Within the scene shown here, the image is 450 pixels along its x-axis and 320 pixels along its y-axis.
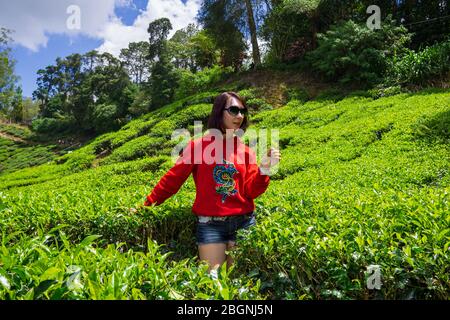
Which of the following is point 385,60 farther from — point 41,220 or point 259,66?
point 41,220

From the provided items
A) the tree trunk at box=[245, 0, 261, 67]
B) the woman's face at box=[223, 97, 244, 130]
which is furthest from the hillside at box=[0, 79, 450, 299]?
the tree trunk at box=[245, 0, 261, 67]

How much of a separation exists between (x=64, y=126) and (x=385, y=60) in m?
39.8

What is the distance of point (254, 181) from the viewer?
9.16ft

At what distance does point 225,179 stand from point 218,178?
0.17 ft

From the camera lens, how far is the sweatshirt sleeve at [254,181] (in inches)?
109

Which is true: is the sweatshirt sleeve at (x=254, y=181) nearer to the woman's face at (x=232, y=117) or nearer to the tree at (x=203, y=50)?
the woman's face at (x=232, y=117)

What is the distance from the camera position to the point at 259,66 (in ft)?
61.2

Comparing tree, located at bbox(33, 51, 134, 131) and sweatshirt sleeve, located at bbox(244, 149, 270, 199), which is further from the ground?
tree, located at bbox(33, 51, 134, 131)

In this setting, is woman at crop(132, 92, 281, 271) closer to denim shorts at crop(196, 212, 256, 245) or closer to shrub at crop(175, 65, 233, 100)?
denim shorts at crop(196, 212, 256, 245)

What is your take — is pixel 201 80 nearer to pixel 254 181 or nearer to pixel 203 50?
pixel 203 50

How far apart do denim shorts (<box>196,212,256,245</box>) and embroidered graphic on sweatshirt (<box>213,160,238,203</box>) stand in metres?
0.17

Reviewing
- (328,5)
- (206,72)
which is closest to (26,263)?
(328,5)

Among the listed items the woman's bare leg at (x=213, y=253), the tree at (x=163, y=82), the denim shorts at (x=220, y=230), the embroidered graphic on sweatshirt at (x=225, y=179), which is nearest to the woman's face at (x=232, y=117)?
the embroidered graphic on sweatshirt at (x=225, y=179)

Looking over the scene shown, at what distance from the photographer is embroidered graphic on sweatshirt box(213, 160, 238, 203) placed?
8.93 feet
